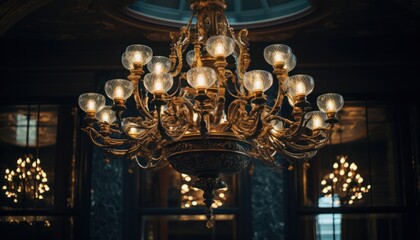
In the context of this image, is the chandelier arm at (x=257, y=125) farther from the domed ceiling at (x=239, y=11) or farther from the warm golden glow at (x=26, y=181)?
the warm golden glow at (x=26, y=181)

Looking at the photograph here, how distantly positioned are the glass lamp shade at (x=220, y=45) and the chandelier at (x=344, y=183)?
3.49 meters

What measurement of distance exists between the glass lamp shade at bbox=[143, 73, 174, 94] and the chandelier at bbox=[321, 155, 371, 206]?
3.68 metres

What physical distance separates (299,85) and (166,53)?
3.54 metres

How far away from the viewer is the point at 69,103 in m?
8.05

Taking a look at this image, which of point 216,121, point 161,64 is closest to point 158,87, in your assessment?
point 216,121

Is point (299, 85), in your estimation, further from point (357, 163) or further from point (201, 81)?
point (357, 163)

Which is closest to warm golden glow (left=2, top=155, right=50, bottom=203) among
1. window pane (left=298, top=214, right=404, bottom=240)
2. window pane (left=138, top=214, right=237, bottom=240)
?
window pane (left=138, top=214, right=237, bottom=240)

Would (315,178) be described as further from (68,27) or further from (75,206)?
(68,27)

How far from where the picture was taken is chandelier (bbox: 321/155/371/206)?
25.5 ft

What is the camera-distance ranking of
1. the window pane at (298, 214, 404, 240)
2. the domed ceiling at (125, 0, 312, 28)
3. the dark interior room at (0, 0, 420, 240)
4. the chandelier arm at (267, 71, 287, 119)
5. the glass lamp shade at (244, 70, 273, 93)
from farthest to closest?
the window pane at (298, 214, 404, 240), the dark interior room at (0, 0, 420, 240), the domed ceiling at (125, 0, 312, 28), the chandelier arm at (267, 71, 287, 119), the glass lamp shade at (244, 70, 273, 93)

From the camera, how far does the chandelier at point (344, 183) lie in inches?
305

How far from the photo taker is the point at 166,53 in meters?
8.05

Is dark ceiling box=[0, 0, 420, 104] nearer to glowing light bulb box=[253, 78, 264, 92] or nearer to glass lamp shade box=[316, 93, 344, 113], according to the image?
glass lamp shade box=[316, 93, 344, 113]

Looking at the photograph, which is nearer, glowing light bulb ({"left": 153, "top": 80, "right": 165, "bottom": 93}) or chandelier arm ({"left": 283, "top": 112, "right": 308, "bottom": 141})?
glowing light bulb ({"left": 153, "top": 80, "right": 165, "bottom": 93})
